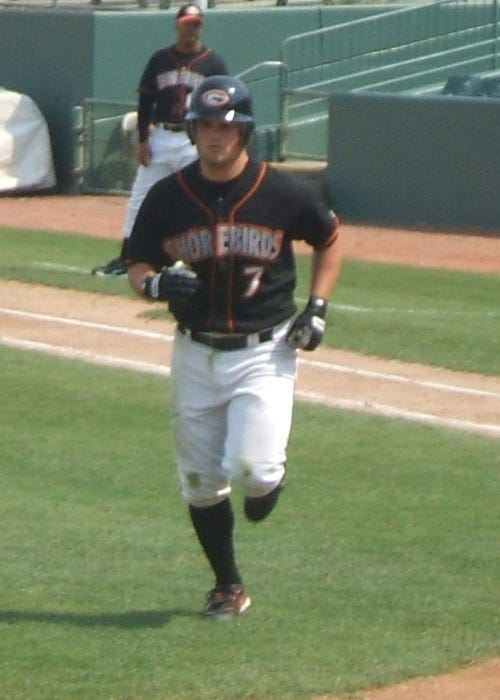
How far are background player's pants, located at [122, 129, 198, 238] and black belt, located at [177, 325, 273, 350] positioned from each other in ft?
21.9

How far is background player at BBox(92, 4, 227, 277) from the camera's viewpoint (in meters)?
11.9

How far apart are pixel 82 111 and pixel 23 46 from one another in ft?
5.16

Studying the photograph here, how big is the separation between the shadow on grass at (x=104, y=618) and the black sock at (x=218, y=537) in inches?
6.9

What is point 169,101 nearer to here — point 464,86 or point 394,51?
point 464,86

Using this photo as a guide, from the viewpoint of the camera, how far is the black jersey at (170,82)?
470 inches

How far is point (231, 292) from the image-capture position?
17.0 feet

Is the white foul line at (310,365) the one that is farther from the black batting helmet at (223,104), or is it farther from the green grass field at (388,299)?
the black batting helmet at (223,104)

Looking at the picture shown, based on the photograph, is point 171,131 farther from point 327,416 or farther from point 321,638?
point 321,638

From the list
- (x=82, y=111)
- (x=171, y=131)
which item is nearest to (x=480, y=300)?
(x=171, y=131)

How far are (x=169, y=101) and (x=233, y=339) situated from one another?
281 inches

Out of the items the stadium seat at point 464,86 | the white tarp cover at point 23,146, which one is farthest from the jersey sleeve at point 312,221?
the white tarp cover at point 23,146

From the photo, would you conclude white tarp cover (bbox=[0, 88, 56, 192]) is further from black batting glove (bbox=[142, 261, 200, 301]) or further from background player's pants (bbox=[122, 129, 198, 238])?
black batting glove (bbox=[142, 261, 200, 301])

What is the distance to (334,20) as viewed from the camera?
23234mm

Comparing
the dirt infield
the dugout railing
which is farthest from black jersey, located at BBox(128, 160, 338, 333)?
the dugout railing
